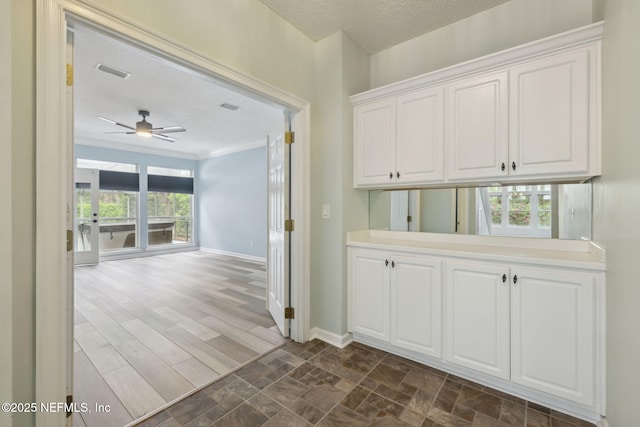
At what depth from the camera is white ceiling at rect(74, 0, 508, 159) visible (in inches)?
86.0

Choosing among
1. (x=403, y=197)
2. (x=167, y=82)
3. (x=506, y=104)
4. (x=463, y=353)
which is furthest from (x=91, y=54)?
(x=463, y=353)

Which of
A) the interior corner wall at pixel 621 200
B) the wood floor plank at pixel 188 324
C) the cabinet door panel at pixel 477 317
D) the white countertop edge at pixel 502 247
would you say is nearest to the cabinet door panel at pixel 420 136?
the white countertop edge at pixel 502 247

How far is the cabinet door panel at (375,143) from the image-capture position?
2402 mm

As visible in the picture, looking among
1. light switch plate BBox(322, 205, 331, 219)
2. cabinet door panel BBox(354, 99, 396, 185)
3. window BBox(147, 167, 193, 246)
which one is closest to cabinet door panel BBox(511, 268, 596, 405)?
cabinet door panel BBox(354, 99, 396, 185)

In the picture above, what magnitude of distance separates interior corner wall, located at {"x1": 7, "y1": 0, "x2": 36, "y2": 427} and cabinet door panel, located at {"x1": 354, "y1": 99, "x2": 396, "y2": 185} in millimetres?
2152

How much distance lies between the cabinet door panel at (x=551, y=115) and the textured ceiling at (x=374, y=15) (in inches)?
33.2

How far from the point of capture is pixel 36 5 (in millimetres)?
1171

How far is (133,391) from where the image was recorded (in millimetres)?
1851

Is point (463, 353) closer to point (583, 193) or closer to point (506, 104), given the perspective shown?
point (583, 193)

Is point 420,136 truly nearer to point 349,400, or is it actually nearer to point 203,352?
point 349,400

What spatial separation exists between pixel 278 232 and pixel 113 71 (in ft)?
8.83

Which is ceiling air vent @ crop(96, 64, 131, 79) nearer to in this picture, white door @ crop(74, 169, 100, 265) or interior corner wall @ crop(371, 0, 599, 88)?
interior corner wall @ crop(371, 0, 599, 88)

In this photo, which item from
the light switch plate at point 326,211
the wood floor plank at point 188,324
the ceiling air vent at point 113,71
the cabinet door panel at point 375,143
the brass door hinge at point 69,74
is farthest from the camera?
the ceiling air vent at point 113,71

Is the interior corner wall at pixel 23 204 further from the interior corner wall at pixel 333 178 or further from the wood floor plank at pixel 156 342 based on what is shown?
the interior corner wall at pixel 333 178
